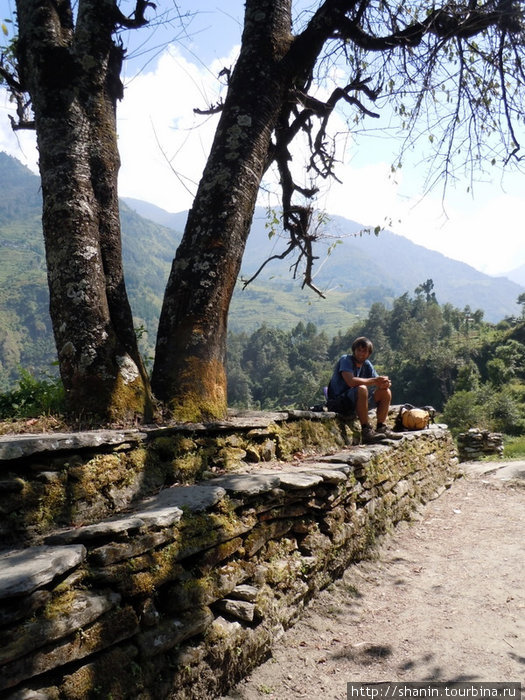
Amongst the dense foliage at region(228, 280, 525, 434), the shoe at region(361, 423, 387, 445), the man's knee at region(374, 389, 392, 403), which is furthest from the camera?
the dense foliage at region(228, 280, 525, 434)

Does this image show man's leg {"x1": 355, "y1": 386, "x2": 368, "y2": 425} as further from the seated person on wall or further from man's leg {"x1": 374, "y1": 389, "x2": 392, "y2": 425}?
man's leg {"x1": 374, "y1": 389, "x2": 392, "y2": 425}

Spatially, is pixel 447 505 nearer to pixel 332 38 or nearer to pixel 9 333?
pixel 332 38

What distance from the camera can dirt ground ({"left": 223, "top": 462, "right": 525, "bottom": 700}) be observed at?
9.52 ft

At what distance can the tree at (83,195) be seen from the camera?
3539 mm

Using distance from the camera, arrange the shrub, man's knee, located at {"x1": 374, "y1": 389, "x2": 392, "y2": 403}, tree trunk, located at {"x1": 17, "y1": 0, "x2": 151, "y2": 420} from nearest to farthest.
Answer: tree trunk, located at {"x1": 17, "y1": 0, "x2": 151, "y2": 420}, the shrub, man's knee, located at {"x1": 374, "y1": 389, "x2": 392, "y2": 403}

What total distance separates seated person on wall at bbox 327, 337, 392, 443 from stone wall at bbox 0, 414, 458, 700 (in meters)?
1.72

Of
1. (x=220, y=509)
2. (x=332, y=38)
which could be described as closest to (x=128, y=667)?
(x=220, y=509)

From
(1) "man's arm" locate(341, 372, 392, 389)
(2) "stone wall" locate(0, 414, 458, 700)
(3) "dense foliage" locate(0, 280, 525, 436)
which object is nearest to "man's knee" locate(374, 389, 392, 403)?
(1) "man's arm" locate(341, 372, 392, 389)

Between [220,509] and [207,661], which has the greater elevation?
Answer: [220,509]

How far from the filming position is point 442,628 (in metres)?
3.52

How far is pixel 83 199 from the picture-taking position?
12.3ft

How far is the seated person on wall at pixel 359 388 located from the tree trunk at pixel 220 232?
2.08 metres

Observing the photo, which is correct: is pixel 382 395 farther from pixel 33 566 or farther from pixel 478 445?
pixel 478 445

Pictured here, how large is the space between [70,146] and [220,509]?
9.53ft
